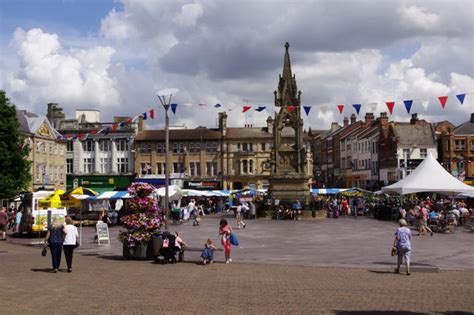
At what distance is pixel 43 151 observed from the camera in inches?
3140

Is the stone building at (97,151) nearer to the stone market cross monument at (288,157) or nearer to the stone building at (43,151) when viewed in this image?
the stone building at (43,151)

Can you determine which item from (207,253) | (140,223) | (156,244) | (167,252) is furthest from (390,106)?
(167,252)

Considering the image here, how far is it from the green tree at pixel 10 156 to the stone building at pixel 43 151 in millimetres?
19934

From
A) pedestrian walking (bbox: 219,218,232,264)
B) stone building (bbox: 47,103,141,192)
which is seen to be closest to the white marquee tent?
pedestrian walking (bbox: 219,218,232,264)

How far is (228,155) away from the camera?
323 feet

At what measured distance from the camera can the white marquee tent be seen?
35.7 meters

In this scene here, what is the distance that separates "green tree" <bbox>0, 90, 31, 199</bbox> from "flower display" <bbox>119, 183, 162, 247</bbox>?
1256 inches

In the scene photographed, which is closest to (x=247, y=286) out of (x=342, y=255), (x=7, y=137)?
(x=342, y=255)

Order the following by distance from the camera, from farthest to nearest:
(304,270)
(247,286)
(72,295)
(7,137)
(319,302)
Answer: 1. (7,137)
2. (304,270)
3. (247,286)
4. (72,295)
5. (319,302)

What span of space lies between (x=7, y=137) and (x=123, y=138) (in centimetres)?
4762

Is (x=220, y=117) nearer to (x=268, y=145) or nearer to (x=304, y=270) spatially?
(x=268, y=145)

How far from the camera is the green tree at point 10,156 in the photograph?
166 feet

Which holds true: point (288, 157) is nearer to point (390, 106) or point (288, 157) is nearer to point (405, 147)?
point (390, 106)

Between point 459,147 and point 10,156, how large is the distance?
5379cm
